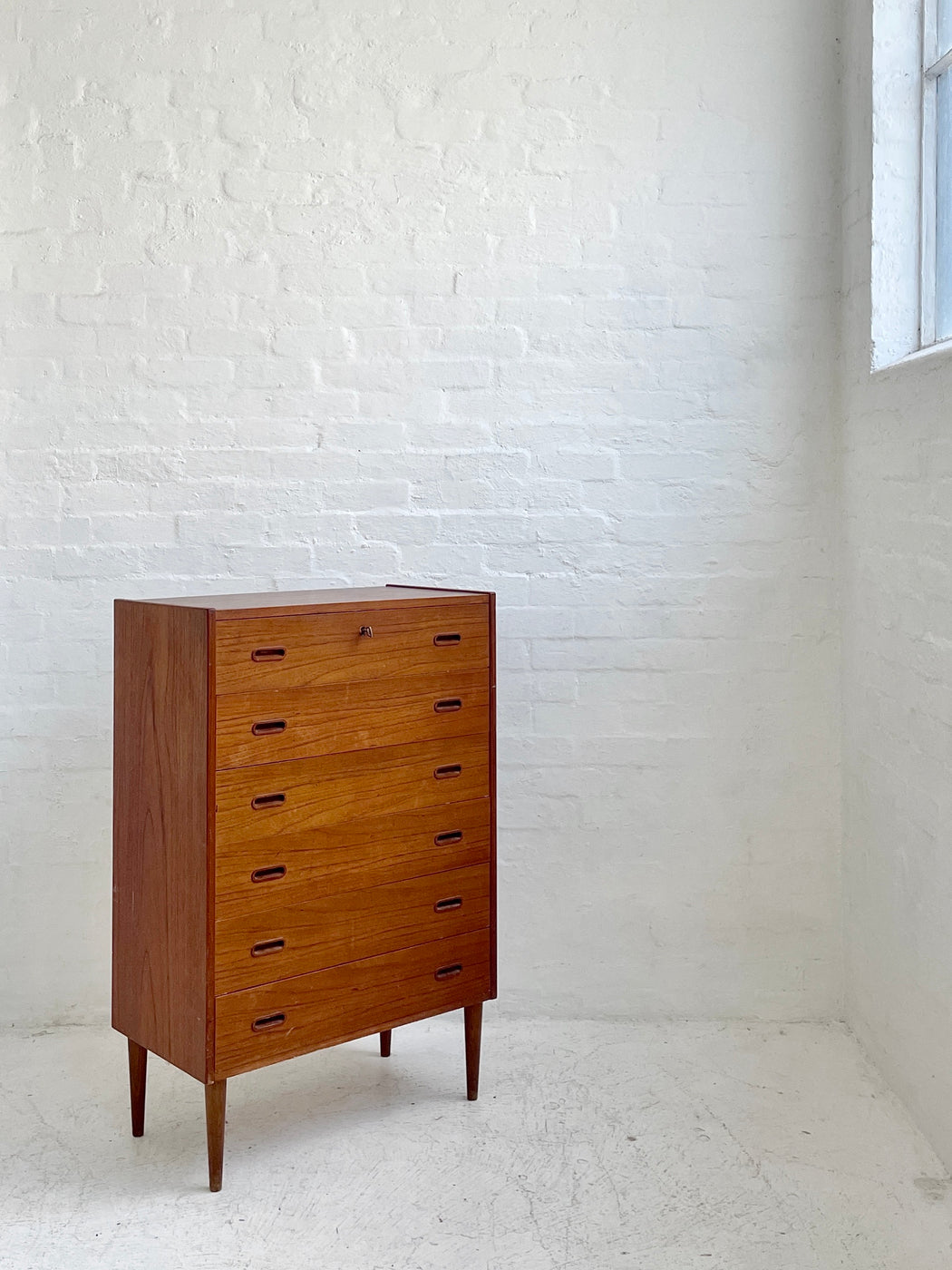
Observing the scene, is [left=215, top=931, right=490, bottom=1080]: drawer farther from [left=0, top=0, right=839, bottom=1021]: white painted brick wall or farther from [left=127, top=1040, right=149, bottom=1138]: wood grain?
[left=0, top=0, right=839, bottom=1021]: white painted brick wall

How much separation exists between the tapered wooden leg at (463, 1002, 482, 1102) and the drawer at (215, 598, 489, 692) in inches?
29.0

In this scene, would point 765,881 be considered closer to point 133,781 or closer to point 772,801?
point 772,801

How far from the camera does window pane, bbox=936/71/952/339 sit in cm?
248

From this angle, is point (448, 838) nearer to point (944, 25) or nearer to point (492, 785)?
point (492, 785)

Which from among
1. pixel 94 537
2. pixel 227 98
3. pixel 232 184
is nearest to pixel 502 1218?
pixel 94 537

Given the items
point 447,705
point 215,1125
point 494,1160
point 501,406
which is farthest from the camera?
point 501,406

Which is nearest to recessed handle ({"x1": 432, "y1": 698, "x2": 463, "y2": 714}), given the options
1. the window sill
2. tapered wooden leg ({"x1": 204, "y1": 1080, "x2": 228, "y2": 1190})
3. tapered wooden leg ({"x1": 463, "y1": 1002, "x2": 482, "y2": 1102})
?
tapered wooden leg ({"x1": 463, "y1": 1002, "x2": 482, "y2": 1102})

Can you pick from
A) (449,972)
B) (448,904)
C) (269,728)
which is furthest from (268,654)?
(449,972)

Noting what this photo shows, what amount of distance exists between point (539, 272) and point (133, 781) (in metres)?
1.51

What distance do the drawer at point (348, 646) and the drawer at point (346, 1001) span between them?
22.4 inches

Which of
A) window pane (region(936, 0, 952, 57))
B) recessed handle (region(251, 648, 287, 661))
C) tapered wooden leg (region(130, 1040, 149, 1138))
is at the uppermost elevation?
window pane (region(936, 0, 952, 57))

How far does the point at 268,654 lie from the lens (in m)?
2.16

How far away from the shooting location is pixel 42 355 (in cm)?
280

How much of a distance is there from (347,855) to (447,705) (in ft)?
1.20
